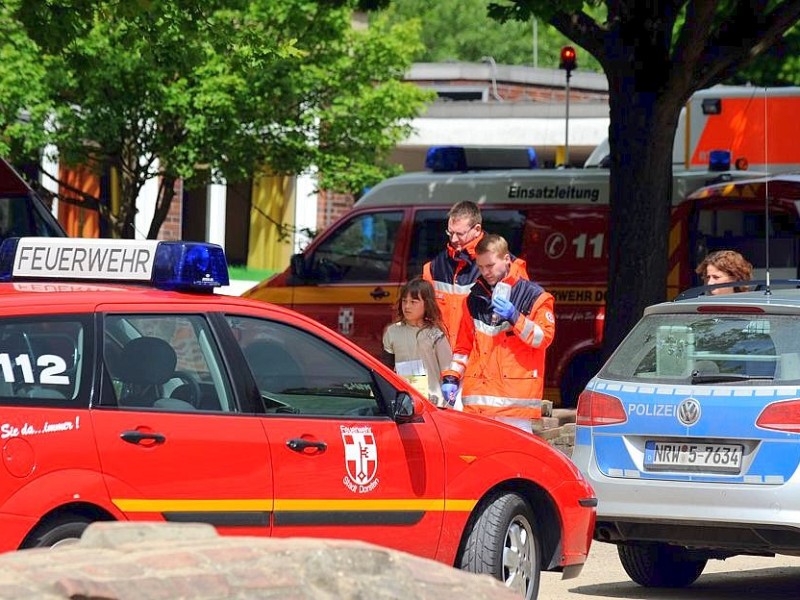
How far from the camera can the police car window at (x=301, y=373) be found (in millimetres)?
6629

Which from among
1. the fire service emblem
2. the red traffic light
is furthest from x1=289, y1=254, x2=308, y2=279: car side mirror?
the fire service emblem

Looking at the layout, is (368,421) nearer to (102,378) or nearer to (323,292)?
(102,378)

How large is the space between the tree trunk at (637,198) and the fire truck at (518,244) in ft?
4.03

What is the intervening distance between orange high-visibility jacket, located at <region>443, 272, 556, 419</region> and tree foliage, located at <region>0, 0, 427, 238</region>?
7.53 meters

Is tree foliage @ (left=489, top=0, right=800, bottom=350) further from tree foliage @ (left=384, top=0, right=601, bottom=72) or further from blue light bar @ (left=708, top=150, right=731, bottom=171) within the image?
tree foliage @ (left=384, top=0, right=601, bottom=72)

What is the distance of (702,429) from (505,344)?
1.45 m

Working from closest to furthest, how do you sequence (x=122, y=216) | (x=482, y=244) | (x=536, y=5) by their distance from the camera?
→ (x=482, y=244) < (x=536, y=5) < (x=122, y=216)

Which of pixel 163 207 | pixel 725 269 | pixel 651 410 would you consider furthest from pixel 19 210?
pixel 651 410

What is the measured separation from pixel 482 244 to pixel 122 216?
1131 centimetres

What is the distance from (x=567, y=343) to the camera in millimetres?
14617

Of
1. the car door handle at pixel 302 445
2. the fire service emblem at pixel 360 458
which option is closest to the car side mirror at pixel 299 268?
the fire service emblem at pixel 360 458

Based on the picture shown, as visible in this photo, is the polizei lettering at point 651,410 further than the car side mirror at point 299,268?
No

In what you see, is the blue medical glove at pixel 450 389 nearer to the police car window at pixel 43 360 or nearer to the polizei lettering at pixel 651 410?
the polizei lettering at pixel 651 410

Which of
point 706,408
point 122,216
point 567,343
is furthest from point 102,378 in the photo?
point 122,216
